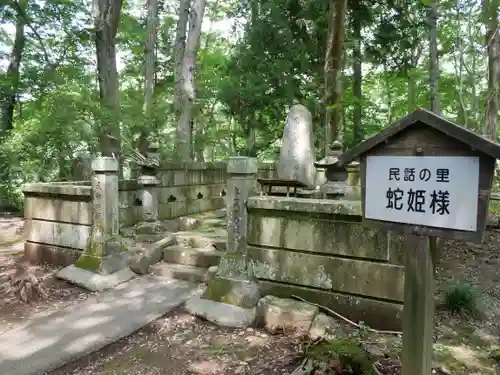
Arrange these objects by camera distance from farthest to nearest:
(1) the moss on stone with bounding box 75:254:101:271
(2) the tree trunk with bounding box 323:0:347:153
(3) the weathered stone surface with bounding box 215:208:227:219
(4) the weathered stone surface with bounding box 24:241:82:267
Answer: (2) the tree trunk with bounding box 323:0:347:153 → (3) the weathered stone surface with bounding box 215:208:227:219 → (4) the weathered stone surface with bounding box 24:241:82:267 → (1) the moss on stone with bounding box 75:254:101:271

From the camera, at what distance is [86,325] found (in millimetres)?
4102

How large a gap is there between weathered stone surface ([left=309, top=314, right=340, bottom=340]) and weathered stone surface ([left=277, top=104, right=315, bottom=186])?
4033mm

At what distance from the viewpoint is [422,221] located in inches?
84.4

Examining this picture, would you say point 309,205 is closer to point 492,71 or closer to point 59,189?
point 59,189

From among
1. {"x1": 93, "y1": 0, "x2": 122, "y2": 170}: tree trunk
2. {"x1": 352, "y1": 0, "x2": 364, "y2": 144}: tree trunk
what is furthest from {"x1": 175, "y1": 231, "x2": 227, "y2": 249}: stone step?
{"x1": 352, "y1": 0, "x2": 364, "y2": 144}: tree trunk

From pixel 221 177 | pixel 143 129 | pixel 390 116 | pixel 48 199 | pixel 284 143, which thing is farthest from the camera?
pixel 390 116

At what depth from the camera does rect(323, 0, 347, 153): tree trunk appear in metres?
8.75

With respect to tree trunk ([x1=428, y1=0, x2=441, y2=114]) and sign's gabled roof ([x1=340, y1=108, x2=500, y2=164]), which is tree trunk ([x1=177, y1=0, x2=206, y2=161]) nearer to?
tree trunk ([x1=428, y1=0, x2=441, y2=114])

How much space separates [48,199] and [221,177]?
4289 millimetres

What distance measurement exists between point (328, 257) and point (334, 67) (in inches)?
243

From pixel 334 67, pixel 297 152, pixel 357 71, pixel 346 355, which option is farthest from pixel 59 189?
pixel 357 71

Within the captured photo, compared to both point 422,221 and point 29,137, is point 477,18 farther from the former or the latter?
point 29,137

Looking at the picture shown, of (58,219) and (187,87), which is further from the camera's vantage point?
(187,87)

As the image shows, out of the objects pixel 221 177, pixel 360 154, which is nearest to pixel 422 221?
pixel 360 154
